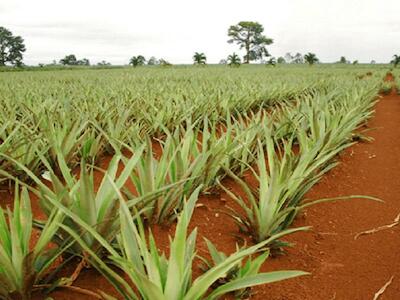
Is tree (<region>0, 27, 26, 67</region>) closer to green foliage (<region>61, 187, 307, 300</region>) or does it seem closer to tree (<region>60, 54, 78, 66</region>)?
tree (<region>60, 54, 78, 66</region>)

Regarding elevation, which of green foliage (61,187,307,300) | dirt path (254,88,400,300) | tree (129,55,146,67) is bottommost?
dirt path (254,88,400,300)

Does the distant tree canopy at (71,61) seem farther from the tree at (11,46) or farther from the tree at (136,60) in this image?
the tree at (136,60)

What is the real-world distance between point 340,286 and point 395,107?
8.07 m

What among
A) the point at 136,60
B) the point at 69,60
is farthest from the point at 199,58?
the point at 69,60

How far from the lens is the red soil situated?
135cm

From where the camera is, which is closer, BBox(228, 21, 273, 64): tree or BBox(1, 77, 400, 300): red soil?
BBox(1, 77, 400, 300): red soil

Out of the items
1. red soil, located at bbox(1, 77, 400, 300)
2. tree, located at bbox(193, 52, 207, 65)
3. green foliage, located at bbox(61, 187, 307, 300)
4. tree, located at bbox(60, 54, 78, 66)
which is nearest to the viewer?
green foliage, located at bbox(61, 187, 307, 300)

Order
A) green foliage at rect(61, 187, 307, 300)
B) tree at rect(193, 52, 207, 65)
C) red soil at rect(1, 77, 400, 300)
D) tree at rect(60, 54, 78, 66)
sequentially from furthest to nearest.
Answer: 1. tree at rect(60, 54, 78, 66)
2. tree at rect(193, 52, 207, 65)
3. red soil at rect(1, 77, 400, 300)
4. green foliage at rect(61, 187, 307, 300)

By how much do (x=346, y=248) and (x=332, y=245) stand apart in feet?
0.21

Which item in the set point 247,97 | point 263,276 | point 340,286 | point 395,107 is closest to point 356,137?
point 247,97

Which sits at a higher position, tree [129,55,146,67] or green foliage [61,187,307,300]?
tree [129,55,146,67]

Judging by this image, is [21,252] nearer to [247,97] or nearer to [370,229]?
[370,229]

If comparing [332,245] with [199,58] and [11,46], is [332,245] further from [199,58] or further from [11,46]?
[11,46]

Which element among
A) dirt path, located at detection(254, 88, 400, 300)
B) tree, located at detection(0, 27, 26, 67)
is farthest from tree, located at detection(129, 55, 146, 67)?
dirt path, located at detection(254, 88, 400, 300)
